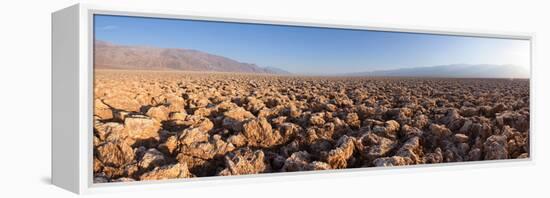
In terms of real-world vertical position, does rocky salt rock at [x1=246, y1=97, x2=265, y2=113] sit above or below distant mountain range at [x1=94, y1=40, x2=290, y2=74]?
below

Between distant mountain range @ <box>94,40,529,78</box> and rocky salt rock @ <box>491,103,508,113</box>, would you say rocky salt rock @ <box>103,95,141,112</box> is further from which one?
rocky salt rock @ <box>491,103,508,113</box>

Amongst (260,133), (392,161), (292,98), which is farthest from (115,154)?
(392,161)

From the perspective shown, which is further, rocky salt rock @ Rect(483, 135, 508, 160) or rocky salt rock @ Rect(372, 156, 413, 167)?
rocky salt rock @ Rect(483, 135, 508, 160)

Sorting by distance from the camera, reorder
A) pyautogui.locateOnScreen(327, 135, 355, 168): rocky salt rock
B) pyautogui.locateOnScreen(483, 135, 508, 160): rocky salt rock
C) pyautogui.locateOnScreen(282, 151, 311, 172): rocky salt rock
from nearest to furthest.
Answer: pyautogui.locateOnScreen(282, 151, 311, 172): rocky salt rock < pyautogui.locateOnScreen(327, 135, 355, 168): rocky salt rock < pyautogui.locateOnScreen(483, 135, 508, 160): rocky salt rock

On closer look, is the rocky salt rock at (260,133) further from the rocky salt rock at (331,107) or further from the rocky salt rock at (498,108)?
the rocky salt rock at (498,108)

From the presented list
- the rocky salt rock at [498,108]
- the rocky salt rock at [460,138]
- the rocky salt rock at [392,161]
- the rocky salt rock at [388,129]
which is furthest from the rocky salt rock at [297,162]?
the rocky salt rock at [498,108]

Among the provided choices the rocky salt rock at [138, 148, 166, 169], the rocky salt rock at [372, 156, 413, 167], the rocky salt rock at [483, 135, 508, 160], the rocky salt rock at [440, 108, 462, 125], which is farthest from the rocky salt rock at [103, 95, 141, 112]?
the rocky salt rock at [483, 135, 508, 160]

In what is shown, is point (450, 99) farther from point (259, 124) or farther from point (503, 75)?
point (259, 124)

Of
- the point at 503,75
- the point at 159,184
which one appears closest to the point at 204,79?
the point at 159,184
